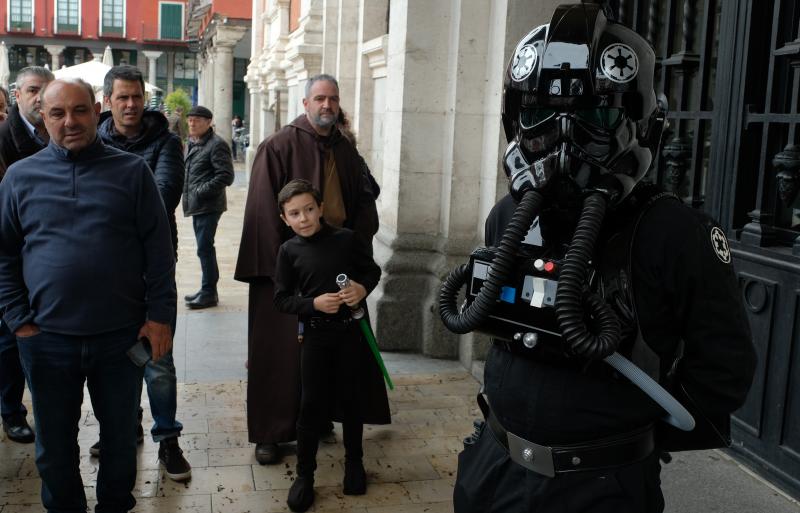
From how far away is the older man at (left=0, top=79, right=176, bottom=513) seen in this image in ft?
10.4

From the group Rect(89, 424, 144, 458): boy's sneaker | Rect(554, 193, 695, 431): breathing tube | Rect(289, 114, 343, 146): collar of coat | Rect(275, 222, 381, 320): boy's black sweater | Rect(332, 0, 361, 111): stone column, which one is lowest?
Rect(89, 424, 144, 458): boy's sneaker

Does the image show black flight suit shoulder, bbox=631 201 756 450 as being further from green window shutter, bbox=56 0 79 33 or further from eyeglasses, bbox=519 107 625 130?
green window shutter, bbox=56 0 79 33

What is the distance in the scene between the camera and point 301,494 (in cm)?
381

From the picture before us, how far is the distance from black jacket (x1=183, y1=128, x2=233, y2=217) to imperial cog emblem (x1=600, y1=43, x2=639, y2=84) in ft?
21.3

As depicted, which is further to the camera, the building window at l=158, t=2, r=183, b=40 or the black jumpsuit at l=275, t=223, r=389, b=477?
the building window at l=158, t=2, r=183, b=40

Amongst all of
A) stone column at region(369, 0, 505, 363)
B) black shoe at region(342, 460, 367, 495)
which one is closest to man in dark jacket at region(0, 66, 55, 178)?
black shoe at region(342, 460, 367, 495)

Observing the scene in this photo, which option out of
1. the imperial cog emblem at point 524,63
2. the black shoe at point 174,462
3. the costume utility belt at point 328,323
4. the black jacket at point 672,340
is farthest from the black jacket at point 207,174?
the black jacket at point 672,340

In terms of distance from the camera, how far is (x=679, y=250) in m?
1.80

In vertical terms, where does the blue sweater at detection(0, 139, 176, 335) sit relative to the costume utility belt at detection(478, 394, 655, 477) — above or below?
above

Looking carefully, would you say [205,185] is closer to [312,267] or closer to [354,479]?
[312,267]

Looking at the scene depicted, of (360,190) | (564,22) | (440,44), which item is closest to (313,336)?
(360,190)

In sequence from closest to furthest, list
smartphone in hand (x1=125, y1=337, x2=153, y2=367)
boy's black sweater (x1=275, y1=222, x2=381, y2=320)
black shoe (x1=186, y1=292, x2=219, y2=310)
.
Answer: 1. smartphone in hand (x1=125, y1=337, x2=153, y2=367)
2. boy's black sweater (x1=275, y1=222, x2=381, y2=320)
3. black shoe (x1=186, y1=292, x2=219, y2=310)

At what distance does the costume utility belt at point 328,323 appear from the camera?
382 centimetres

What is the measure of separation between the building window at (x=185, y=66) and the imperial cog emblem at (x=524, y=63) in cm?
5928
